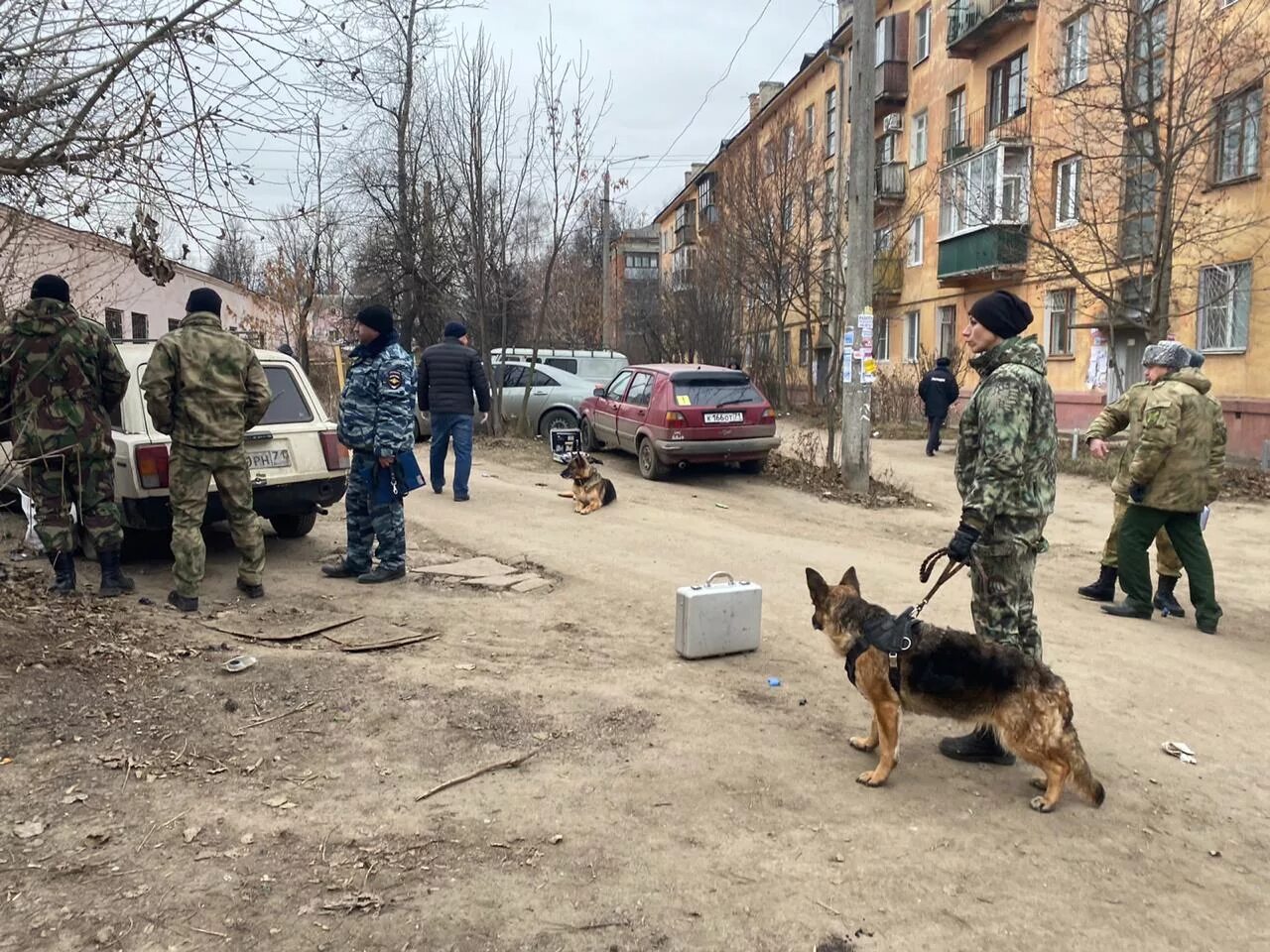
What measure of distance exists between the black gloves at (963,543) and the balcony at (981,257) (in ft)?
58.3

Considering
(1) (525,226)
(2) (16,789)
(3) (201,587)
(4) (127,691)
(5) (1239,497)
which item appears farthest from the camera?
(1) (525,226)

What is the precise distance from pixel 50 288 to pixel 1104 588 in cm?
755

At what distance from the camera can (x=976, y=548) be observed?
3881mm

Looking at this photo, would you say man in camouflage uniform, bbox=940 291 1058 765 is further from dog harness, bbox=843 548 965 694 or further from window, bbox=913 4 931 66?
window, bbox=913 4 931 66

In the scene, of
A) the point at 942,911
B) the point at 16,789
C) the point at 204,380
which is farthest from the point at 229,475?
the point at 942,911

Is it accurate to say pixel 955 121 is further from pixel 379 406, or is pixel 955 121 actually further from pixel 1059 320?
pixel 379 406

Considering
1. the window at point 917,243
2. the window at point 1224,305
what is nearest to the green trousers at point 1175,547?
the window at point 1224,305

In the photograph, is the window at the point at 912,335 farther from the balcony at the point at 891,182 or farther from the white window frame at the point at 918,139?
the white window frame at the point at 918,139

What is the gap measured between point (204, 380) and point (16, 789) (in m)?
2.86

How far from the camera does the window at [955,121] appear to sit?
83.2 ft

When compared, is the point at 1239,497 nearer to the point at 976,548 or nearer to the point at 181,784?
the point at 976,548

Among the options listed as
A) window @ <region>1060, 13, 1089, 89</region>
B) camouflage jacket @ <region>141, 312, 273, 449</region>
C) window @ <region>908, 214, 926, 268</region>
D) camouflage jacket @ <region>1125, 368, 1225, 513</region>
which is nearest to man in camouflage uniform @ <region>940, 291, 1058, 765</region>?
camouflage jacket @ <region>1125, 368, 1225, 513</region>

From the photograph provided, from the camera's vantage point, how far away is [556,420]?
54.1ft

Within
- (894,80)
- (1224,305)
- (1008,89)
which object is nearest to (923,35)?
(894,80)
